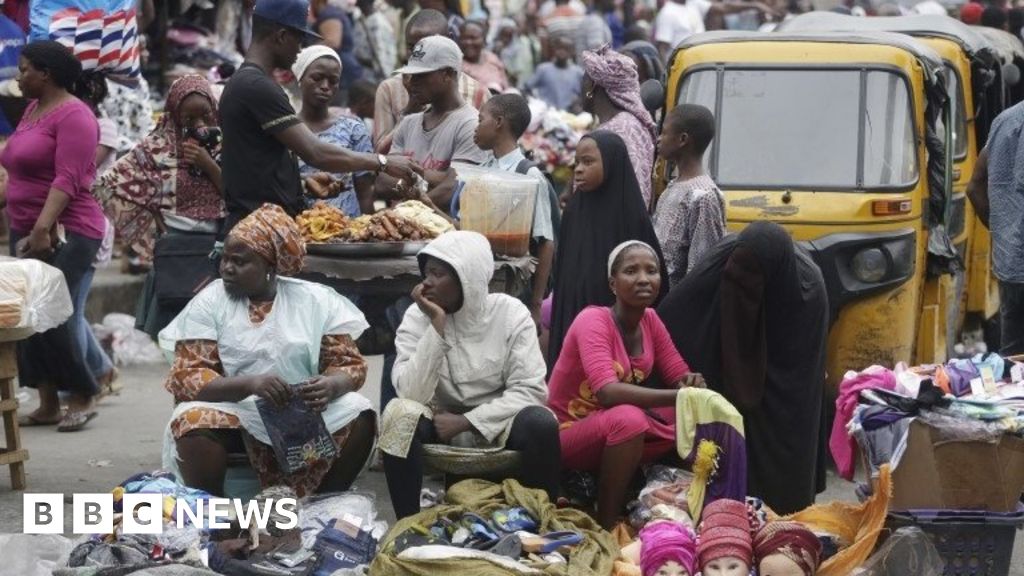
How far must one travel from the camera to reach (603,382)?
7.41m

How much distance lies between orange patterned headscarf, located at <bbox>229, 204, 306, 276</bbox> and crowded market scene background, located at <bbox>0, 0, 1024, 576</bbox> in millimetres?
15

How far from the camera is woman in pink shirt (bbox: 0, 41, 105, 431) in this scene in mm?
9328

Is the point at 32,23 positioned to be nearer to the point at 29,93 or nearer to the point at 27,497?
the point at 29,93

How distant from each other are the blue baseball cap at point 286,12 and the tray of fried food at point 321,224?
75 cm

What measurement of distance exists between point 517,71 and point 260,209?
13.4m

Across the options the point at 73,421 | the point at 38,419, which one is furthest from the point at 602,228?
the point at 38,419

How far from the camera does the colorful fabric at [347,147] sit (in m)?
9.18

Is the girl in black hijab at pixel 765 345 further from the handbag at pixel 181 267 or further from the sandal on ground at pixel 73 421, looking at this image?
the sandal on ground at pixel 73 421

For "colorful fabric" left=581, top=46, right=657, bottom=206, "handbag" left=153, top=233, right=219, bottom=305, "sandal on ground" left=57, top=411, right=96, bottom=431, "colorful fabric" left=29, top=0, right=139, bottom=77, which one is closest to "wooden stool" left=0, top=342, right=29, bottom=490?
"handbag" left=153, top=233, right=219, bottom=305

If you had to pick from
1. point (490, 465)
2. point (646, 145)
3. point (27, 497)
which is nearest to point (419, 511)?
point (490, 465)

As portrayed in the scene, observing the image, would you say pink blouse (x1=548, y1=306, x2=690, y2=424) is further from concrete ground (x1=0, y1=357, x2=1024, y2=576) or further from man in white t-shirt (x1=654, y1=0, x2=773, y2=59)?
man in white t-shirt (x1=654, y1=0, x2=773, y2=59)

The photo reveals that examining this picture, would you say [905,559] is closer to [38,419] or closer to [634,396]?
[634,396]

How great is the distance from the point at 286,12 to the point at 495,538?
257 cm

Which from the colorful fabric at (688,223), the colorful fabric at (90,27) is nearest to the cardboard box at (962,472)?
the colorful fabric at (688,223)
